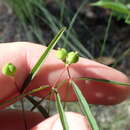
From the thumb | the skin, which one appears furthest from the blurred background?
the thumb

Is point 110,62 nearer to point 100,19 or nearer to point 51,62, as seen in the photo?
point 100,19

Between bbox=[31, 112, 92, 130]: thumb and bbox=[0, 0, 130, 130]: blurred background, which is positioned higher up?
bbox=[31, 112, 92, 130]: thumb

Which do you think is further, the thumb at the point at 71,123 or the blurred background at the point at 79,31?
the blurred background at the point at 79,31

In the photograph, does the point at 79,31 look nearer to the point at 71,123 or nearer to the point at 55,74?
the point at 55,74

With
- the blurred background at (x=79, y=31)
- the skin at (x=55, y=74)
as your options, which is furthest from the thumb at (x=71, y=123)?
the blurred background at (x=79, y=31)

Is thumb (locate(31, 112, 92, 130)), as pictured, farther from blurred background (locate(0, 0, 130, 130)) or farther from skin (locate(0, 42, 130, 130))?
blurred background (locate(0, 0, 130, 130))

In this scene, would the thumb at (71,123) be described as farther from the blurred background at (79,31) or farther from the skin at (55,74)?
the blurred background at (79,31)
